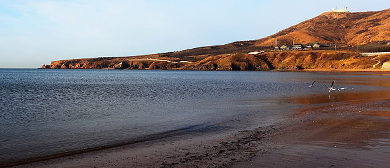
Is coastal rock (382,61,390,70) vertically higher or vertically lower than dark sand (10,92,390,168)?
lower

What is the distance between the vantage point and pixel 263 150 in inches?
518

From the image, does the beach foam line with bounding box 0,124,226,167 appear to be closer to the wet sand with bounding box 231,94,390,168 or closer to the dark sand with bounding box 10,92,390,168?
the dark sand with bounding box 10,92,390,168

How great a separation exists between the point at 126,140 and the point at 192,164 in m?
5.92

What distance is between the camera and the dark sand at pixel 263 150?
11445 mm

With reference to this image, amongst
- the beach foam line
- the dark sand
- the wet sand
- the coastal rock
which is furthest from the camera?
the coastal rock

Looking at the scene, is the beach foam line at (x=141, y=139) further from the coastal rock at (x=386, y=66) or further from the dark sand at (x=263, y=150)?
the coastal rock at (x=386, y=66)

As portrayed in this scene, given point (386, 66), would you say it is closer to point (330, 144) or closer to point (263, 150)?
point (330, 144)

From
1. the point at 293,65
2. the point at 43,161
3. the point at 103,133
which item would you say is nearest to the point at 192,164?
the point at 43,161

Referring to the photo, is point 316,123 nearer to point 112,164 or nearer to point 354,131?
point 354,131

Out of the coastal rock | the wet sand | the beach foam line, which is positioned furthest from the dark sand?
the coastal rock

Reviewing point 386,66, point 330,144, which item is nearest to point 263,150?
point 330,144

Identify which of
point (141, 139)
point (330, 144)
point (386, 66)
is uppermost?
point (330, 144)

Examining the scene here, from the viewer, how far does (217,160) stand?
11781mm

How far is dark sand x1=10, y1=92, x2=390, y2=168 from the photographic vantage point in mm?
11445
